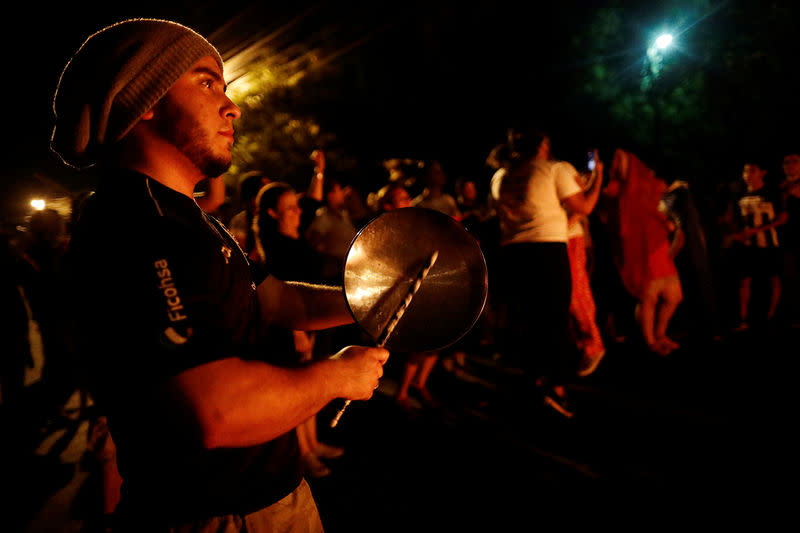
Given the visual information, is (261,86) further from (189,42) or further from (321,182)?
(189,42)

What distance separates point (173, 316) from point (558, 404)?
13.7 feet

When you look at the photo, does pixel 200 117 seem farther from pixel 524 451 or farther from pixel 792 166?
pixel 792 166

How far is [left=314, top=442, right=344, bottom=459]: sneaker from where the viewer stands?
4242 millimetres

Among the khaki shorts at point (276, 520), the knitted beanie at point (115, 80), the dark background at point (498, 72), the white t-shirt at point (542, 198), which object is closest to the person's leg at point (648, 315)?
the white t-shirt at point (542, 198)

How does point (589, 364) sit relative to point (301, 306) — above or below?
below

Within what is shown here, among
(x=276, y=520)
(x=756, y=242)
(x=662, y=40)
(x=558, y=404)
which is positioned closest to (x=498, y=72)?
(x=662, y=40)

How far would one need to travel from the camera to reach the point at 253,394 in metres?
1.08

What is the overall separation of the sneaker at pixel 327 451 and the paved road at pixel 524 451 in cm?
8

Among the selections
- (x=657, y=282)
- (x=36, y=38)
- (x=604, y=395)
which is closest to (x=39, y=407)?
(x=604, y=395)

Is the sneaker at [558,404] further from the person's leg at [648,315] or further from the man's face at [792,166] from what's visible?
the man's face at [792,166]

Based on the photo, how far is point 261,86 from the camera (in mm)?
17484

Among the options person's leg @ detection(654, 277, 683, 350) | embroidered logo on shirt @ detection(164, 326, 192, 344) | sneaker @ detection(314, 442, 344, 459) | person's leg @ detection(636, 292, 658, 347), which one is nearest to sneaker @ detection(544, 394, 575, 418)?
sneaker @ detection(314, 442, 344, 459)

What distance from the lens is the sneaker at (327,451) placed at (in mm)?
4242

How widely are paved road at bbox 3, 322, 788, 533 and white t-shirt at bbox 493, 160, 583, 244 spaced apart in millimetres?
1702
